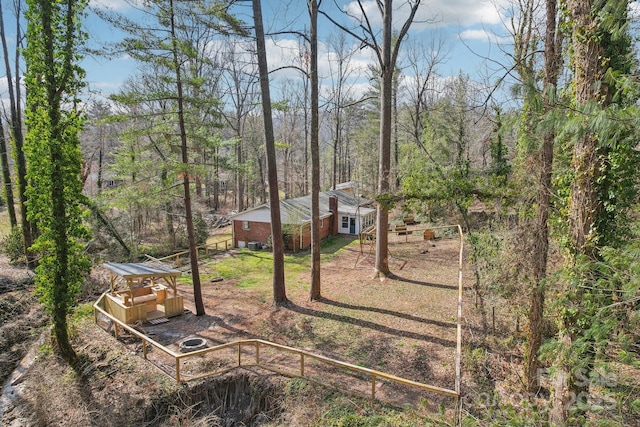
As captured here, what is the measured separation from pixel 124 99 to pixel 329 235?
18518mm

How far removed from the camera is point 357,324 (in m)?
11.0

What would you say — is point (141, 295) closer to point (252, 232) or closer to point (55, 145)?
point (55, 145)

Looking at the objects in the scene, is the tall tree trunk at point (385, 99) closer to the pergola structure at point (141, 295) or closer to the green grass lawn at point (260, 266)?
the green grass lawn at point (260, 266)

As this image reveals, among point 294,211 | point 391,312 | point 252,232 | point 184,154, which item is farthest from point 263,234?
point 391,312

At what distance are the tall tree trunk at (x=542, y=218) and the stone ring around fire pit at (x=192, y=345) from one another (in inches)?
304

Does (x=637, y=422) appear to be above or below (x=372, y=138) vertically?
below

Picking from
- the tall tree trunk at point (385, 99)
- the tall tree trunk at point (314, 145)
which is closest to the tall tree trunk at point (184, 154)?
the tall tree trunk at point (314, 145)

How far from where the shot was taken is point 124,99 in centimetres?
989

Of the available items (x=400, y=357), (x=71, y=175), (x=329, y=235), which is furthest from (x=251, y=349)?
(x=329, y=235)

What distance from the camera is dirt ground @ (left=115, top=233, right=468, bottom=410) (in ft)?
27.3

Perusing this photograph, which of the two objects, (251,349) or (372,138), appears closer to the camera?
(251,349)

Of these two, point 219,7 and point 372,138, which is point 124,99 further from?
point 372,138

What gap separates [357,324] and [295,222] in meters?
11.9

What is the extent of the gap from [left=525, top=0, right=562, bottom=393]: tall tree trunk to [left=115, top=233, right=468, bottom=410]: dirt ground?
1.68 metres
